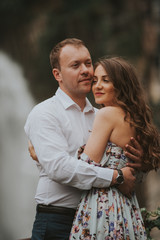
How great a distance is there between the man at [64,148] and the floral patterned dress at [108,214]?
58 millimetres

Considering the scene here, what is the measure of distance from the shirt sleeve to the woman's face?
1.19 ft

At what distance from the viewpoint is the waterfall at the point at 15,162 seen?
6258 millimetres

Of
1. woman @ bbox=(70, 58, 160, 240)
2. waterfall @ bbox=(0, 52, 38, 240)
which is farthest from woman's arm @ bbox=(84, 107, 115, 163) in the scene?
waterfall @ bbox=(0, 52, 38, 240)

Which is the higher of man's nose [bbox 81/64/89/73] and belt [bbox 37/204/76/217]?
man's nose [bbox 81/64/89/73]

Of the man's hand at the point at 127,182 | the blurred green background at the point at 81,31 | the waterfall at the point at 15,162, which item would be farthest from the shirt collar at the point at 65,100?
the blurred green background at the point at 81,31

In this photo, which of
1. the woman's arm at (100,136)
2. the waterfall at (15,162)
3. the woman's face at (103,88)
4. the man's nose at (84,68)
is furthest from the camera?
the waterfall at (15,162)

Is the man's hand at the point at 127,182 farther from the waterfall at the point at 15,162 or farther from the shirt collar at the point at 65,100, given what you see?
the waterfall at the point at 15,162

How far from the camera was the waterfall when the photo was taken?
6258 mm

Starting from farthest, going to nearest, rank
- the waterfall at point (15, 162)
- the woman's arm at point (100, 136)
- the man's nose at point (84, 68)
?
the waterfall at point (15, 162) → the man's nose at point (84, 68) → the woman's arm at point (100, 136)

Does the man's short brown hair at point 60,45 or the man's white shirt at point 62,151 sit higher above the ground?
the man's short brown hair at point 60,45

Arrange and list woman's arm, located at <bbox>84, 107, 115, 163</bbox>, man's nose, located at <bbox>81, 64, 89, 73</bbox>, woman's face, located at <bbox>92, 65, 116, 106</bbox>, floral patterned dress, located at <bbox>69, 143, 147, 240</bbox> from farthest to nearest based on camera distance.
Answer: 1. man's nose, located at <bbox>81, 64, 89, 73</bbox>
2. woman's face, located at <bbox>92, 65, 116, 106</bbox>
3. woman's arm, located at <bbox>84, 107, 115, 163</bbox>
4. floral patterned dress, located at <bbox>69, 143, 147, 240</bbox>

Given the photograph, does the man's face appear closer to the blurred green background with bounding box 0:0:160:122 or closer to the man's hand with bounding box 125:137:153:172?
the man's hand with bounding box 125:137:153:172

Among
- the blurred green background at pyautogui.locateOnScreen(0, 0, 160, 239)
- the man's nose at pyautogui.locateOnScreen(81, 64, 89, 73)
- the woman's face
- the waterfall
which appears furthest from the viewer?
the blurred green background at pyautogui.locateOnScreen(0, 0, 160, 239)

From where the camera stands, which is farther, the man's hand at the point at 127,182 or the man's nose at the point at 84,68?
the man's nose at the point at 84,68
